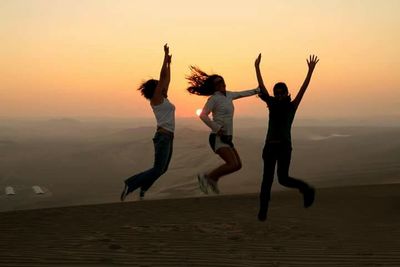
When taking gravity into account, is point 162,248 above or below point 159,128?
below

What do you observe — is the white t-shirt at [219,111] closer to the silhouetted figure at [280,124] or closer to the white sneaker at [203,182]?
the silhouetted figure at [280,124]

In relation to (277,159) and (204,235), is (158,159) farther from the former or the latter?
(277,159)

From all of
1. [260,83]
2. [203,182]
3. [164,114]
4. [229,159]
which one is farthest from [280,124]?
[203,182]

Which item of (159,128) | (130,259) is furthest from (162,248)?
(159,128)

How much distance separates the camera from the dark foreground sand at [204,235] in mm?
5699

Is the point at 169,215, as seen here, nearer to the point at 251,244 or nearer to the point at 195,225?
the point at 195,225

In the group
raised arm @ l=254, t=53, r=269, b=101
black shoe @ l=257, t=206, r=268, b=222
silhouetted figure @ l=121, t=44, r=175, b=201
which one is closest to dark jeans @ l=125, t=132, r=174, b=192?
silhouetted figure @ l=121, t=44, r=175, b=201

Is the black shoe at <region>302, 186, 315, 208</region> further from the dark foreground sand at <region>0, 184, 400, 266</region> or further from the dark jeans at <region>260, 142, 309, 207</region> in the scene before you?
the dark jeans at <region>260, 142, 309, 207</region>

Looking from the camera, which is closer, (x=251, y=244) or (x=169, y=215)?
(x=251, y=244)

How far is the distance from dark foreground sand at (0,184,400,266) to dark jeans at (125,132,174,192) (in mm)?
488

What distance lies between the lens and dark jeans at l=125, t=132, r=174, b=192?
25.7 ft

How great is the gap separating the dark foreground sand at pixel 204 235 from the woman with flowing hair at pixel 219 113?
0.89 metres

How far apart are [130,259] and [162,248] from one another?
57 centimetres

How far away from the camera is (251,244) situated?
20.7ft
